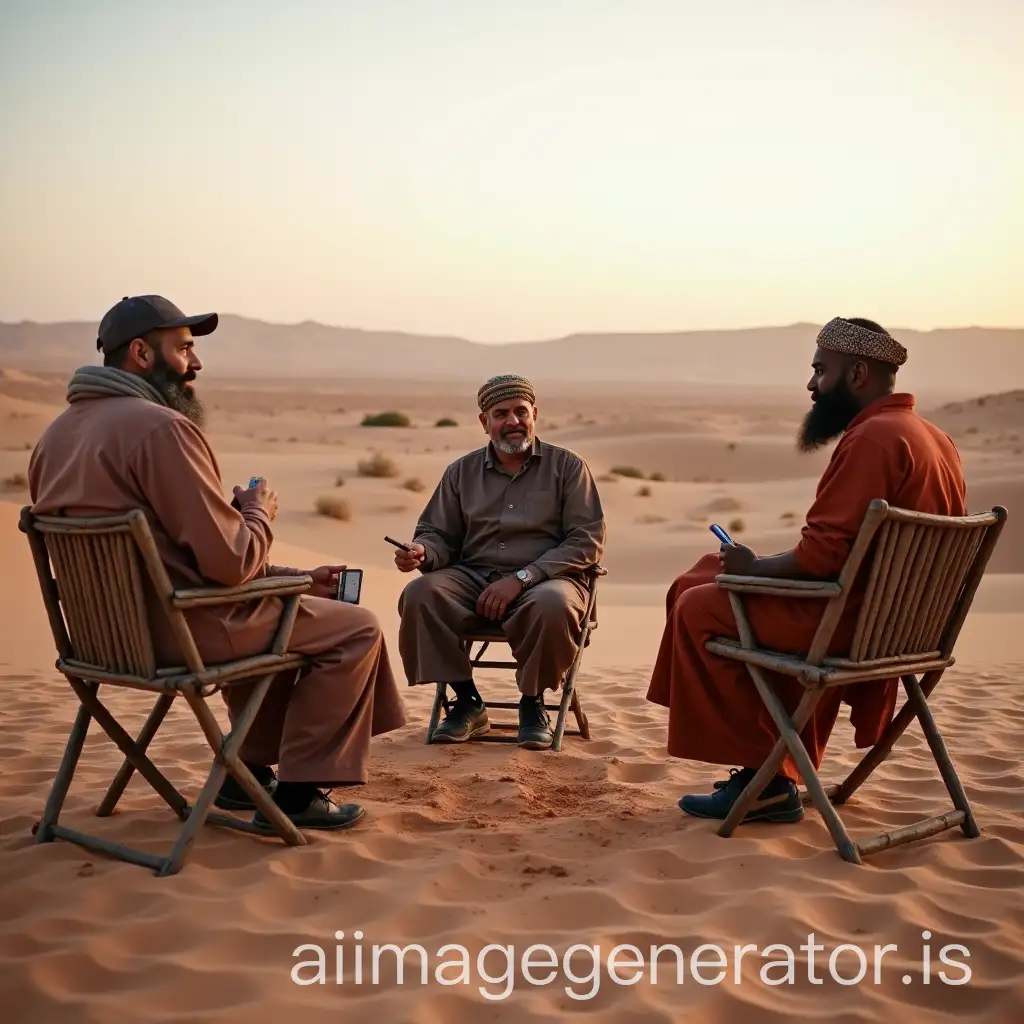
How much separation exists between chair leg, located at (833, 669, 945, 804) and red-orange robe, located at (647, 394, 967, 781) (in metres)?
0.06

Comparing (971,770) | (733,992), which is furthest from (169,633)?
(971,770)

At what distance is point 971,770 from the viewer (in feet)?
17.7

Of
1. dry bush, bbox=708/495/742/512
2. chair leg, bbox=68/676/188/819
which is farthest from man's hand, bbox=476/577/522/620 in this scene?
dry bush, bbox=708/495/742/512

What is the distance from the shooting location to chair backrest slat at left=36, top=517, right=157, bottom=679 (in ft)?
12.6

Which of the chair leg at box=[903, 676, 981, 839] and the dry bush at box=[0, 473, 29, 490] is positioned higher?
the chair leg at box=[903, 676, 981, 839]

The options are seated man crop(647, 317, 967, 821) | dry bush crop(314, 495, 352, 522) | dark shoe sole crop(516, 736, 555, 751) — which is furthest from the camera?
dry bush crop(314, 495, 352, 522)

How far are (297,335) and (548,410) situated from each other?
115273mm

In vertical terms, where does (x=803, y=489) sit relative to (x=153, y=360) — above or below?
below

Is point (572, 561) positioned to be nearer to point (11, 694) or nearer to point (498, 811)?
point (498, 811)

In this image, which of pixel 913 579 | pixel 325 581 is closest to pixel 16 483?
pixel 325 581

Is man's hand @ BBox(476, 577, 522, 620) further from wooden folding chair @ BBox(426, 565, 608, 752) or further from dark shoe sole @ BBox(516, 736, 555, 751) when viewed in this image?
dark shoe sole @ BBox(516, 736, 555, 751)

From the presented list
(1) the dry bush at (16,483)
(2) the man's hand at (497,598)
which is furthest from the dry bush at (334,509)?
(2) the man's hand at (497,598)

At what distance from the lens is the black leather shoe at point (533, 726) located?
579cm

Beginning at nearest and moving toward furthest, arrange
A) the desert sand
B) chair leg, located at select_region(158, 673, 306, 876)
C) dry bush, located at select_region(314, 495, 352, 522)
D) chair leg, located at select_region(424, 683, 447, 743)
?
the desert sand
chair leg, located at select_region(158, 673, 306, 876)
chair leg, located at select_region(424, 683, 447, 743)
dry bush, located at select_region(314, 495, 352, 522)
